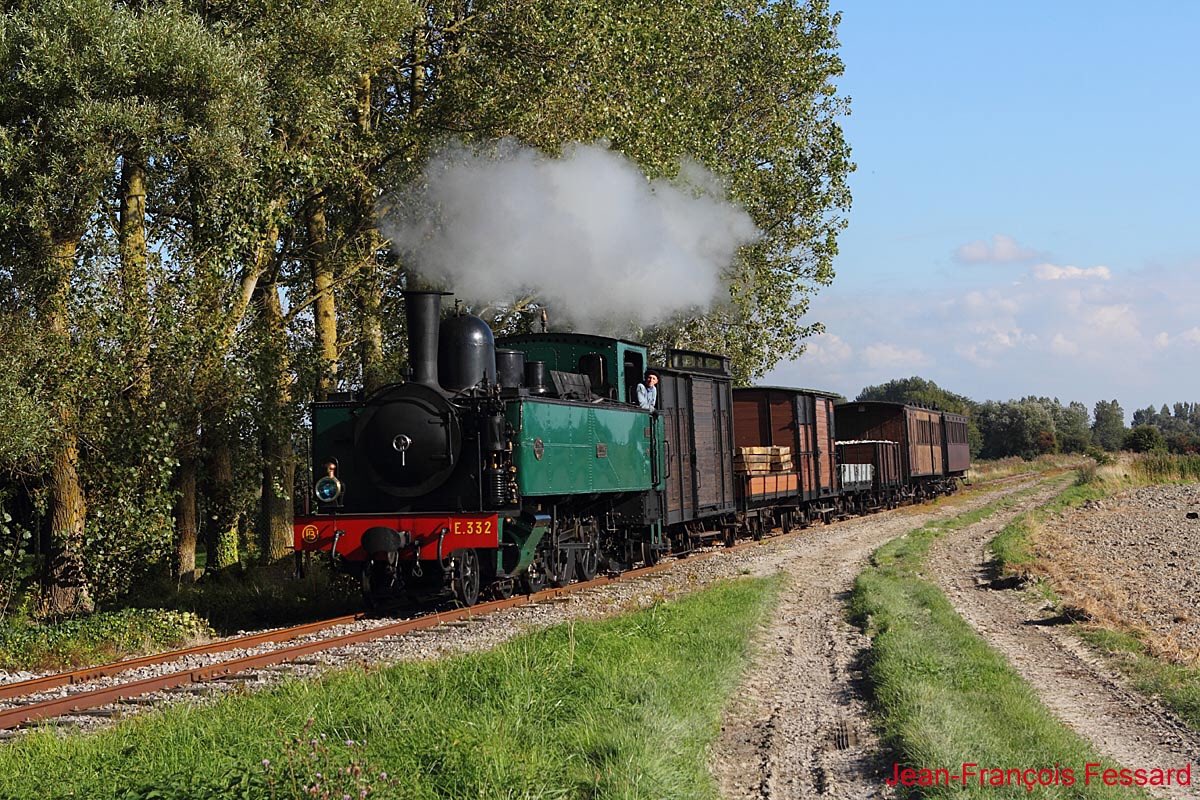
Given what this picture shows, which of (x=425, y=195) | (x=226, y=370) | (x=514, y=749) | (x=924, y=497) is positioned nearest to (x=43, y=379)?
(x=226, y=370)

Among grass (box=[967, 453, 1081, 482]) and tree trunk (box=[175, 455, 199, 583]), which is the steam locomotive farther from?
grass (box=[967, 453, 1081, 482])

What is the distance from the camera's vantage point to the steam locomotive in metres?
13.1

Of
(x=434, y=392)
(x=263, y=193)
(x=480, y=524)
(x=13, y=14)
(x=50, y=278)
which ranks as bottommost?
(x=480, y=524)

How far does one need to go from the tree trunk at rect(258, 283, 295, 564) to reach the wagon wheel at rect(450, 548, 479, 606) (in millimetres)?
4422

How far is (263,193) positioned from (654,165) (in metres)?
8.19

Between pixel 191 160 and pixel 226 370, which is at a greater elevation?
pixel 191 160

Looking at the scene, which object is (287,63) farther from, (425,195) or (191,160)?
(425,195)

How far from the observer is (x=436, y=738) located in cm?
662

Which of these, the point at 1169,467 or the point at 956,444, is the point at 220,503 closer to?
the point at 956,444

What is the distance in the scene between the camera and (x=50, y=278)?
44.5ft

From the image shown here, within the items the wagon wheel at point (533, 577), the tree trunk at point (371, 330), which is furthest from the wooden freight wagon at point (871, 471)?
the wagon wheel at point (533, 577)

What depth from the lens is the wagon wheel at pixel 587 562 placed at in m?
16.3

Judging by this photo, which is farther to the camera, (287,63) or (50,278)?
(287,63)

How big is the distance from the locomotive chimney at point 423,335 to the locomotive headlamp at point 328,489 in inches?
59.0
